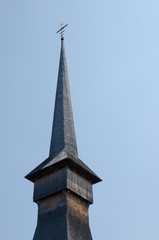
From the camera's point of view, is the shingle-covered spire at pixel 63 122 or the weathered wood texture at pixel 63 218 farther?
the shingle-covered spire at pixel 63 122

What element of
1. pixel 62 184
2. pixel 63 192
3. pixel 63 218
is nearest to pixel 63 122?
pixel 62 184

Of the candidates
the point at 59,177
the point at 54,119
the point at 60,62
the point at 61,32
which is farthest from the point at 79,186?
the point at 61,32

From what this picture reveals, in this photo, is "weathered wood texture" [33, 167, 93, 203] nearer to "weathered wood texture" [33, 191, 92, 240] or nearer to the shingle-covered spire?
"weathered wood texture" [33, 191, 92, 240]

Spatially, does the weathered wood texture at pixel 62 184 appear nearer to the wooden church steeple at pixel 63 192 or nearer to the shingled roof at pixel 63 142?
the wooden church steeple at pixel 63 192

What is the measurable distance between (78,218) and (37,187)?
131 inches

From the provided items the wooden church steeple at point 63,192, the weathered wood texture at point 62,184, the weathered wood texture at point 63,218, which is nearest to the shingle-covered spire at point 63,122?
the wooden church steeple at point 63,192

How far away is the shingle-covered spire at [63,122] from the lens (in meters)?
27.5

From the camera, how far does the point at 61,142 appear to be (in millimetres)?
27609

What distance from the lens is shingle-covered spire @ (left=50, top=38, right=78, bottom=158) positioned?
27.5 m

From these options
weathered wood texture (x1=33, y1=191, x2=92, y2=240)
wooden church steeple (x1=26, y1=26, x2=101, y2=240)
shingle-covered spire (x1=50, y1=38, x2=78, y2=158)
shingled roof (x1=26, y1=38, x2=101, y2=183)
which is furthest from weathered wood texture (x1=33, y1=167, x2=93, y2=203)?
shingle-covered spire (x1=50, y1=38, x2=78, y2=158)

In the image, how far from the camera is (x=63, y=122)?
28.9 meters

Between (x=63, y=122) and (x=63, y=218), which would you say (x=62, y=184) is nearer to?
(x=63, y=218)

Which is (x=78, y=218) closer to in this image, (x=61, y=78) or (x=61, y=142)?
(x=61, y=142)

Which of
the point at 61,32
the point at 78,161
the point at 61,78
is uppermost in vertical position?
the point at 61,32
